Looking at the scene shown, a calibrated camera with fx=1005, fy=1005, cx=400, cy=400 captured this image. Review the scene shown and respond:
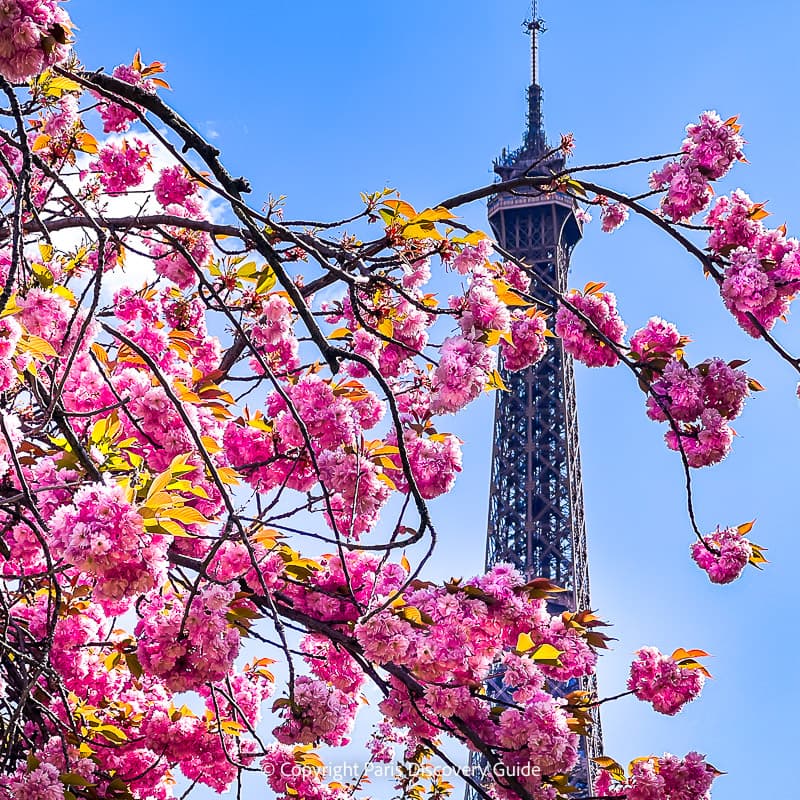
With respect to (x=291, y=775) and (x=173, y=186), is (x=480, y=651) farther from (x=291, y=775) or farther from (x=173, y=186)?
(x=173, y=186)

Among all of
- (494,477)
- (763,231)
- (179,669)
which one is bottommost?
(179,669)

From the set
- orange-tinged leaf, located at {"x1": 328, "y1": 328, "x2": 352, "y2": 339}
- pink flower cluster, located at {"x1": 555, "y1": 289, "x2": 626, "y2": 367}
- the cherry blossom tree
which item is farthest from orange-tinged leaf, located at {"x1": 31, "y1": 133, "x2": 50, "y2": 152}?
pink flower cluster, located at {"x1": 555, "y1": 289, "x2": 626, "y2": 367}

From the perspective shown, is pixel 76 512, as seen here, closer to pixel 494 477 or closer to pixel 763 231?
pixel 763 231

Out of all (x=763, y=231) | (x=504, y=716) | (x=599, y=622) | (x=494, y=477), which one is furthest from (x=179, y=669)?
(x=494, y=477)

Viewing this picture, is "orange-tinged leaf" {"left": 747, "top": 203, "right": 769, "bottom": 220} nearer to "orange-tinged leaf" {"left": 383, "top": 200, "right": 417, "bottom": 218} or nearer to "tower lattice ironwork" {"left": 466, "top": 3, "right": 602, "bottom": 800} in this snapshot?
"orange-tinged leaf" {"left": 383, "top": 200, "right": 417, "bottom": 218}

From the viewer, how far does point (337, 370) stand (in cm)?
241

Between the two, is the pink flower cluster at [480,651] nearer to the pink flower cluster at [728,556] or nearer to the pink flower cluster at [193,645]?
the pink flower cluster at [193,645]

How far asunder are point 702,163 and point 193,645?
2.60 meters

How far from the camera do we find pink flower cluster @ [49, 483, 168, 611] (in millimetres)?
1980

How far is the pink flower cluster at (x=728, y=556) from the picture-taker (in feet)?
12.7

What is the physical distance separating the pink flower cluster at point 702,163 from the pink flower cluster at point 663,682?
5.67 ft

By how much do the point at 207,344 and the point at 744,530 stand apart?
239cm

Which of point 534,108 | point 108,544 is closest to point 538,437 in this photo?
point 534,108

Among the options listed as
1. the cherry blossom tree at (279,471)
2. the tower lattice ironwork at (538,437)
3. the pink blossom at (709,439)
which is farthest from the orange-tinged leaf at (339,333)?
the tower lattice ironwork at (538,437)
